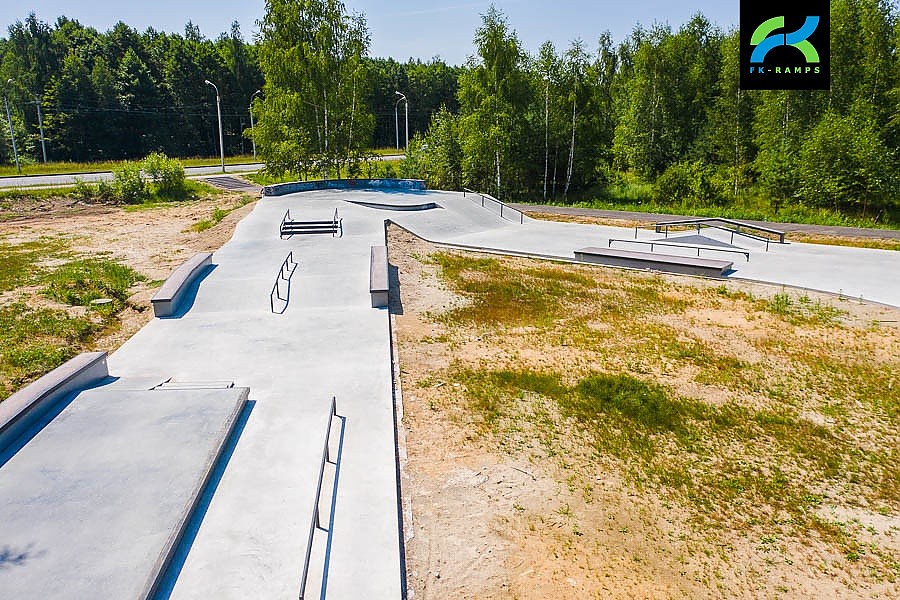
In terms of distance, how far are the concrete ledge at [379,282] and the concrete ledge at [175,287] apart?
3.65 metres

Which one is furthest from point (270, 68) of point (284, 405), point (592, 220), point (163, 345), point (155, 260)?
point (284, 405)

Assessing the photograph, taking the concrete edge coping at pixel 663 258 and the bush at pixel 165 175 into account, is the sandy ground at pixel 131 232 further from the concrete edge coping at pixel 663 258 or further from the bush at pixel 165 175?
the concrete edge coping at pixel 663 258

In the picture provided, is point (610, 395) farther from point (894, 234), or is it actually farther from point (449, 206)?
point (894, 234)

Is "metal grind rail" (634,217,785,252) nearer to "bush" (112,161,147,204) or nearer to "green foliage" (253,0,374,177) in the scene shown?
"green foliage" (253,0,374,177)

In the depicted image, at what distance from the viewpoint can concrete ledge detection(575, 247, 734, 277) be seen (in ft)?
50.2

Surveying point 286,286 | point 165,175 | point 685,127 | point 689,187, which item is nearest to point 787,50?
point 689,187

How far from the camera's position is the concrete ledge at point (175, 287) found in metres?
10.4

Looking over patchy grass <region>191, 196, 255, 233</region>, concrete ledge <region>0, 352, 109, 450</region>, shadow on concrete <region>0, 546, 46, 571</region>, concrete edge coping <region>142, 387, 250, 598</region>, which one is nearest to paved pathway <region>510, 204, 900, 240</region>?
patchy grass <region>191, 196, 255, 233</region>

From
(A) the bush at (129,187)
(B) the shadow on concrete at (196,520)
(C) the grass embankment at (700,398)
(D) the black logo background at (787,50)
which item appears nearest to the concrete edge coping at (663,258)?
(C) the grass embankment at (700,398)

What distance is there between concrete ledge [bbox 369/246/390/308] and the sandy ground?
4413mm

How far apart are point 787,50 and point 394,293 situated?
2265 cm

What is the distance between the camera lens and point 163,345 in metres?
9.13

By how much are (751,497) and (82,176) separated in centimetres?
4372

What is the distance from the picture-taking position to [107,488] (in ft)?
16.6
